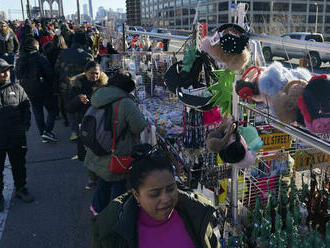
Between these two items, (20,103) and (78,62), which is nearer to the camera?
(20,103)

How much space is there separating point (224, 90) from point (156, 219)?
1.06 meters

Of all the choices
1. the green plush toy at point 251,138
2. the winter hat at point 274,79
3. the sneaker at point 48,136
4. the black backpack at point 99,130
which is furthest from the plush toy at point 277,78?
the sneaker at point 48,136

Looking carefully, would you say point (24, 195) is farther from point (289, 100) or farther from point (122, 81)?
point (289, 100)

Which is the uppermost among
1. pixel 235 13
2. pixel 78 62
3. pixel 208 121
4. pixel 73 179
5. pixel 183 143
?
pixel 235 13

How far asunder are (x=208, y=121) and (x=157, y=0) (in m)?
106

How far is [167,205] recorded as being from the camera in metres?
1.79

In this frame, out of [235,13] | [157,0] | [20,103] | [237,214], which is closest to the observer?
[235,13]

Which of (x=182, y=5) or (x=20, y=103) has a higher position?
(x=182, y=5)

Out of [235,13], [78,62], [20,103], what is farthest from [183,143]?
[78,62]

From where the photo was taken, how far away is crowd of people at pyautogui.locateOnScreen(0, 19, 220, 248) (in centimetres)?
181

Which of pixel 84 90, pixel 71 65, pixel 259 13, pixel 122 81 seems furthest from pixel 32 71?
pixel 259 13

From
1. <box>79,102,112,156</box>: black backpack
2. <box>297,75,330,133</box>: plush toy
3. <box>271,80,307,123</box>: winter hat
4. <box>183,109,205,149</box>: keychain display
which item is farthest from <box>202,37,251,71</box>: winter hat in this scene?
<box>79,102,112,156</box>: black backpack

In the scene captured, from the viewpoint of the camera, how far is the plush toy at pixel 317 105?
1366 millimetres

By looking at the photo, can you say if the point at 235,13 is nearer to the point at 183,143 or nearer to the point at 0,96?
the point at 183,143
